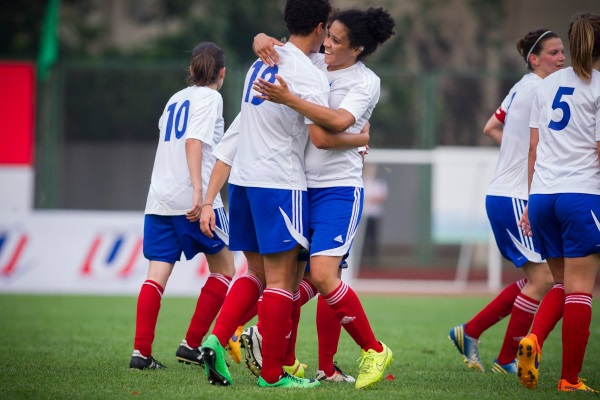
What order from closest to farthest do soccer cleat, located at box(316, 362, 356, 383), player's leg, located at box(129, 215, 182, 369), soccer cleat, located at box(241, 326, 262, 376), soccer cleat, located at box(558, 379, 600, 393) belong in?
soccer cleat, located at box(558, 379, 600, 393) < soccer cleat, located at box(241, 326, 262, 376) < soccer cleat, located at box(316, 362, 356, 383) < player's leg, located at box(129, 215, 182, 369)

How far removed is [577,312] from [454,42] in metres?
23.7

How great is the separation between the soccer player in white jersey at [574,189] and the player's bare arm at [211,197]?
6.10 ft

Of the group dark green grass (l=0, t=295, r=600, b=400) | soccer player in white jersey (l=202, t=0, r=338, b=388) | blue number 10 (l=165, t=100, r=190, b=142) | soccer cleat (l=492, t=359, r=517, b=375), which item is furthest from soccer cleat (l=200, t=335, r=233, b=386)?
soccer cleat (l=492, t=359, r=517, b=375)

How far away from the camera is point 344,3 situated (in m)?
28.4

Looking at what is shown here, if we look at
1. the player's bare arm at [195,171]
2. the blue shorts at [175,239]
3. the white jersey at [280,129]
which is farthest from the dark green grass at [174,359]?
the white jersey at [280,129]

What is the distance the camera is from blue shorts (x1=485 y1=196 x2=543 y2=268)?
667 cm

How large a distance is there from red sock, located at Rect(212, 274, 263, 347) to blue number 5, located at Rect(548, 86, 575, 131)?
1.95m

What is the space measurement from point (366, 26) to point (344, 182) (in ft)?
2.88

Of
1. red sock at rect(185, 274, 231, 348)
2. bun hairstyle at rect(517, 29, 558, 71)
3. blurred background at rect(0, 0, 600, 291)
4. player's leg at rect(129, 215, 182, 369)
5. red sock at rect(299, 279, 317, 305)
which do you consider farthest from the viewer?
blurred background at rect(0, 0, 600, 291)

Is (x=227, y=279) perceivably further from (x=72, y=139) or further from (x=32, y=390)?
(x=72, y=139)

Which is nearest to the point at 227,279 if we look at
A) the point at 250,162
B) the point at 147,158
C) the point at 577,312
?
the point at 250,162

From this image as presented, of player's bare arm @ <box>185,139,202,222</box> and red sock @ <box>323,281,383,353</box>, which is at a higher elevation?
player's bare arm @ <box>185,139,202,222</box>

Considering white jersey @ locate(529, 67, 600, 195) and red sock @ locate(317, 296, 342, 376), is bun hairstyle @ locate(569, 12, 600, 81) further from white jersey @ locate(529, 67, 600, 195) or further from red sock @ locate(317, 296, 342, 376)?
red sock @ locate(317, 296, 342, 376)

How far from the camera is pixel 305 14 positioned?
548 centimetres
